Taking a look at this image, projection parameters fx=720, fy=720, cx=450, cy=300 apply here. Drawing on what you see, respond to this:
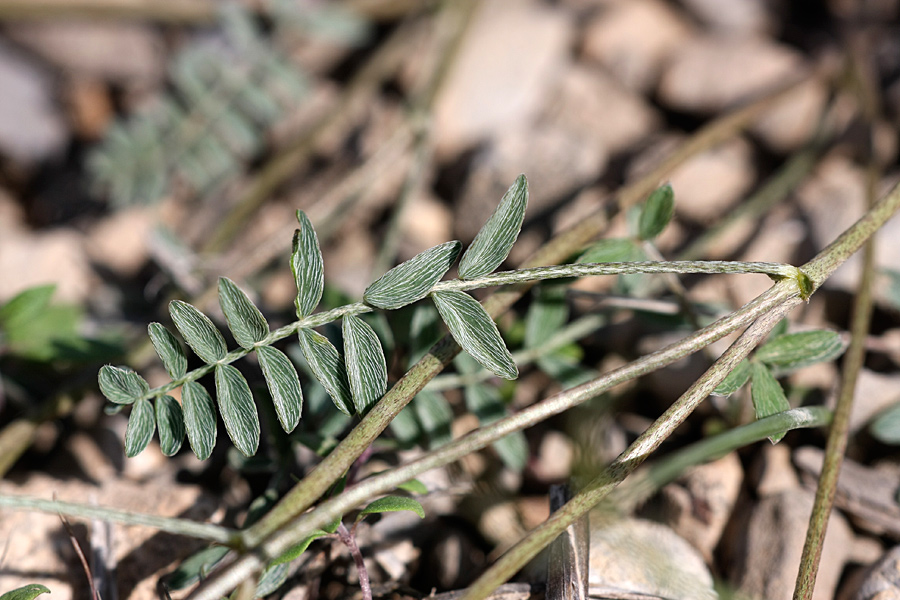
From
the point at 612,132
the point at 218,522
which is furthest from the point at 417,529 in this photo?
the point at 612,132

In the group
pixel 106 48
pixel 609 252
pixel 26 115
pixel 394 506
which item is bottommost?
pixel 394 506

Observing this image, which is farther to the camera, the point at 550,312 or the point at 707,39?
the point at 707,39

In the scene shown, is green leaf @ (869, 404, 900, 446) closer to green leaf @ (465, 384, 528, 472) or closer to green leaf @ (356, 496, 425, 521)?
green leaf @ (465, 384, 528, 472)

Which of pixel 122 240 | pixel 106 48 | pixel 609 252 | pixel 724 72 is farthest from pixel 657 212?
pixel 106 48

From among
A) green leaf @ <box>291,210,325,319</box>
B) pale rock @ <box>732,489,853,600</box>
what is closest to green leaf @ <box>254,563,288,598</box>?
green leaf @ <box>291,210,325,319</box>

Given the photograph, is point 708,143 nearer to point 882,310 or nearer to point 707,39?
point 882,310

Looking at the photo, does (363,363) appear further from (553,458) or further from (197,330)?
(553,458)
